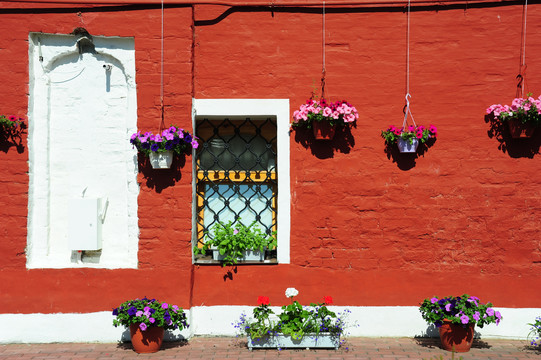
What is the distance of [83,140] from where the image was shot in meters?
5.90

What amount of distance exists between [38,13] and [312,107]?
282cm

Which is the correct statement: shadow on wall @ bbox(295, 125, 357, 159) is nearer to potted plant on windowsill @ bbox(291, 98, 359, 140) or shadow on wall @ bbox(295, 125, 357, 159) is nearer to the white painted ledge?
potted plant on windowsill @ bbox(291, 98, 359, 140)

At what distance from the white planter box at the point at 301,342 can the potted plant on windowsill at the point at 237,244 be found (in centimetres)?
80

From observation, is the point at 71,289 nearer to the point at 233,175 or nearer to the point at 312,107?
the point at 233,175

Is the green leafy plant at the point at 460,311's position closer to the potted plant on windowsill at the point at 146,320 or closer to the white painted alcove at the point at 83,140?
the potted plant on windowsill at the point at 146,320

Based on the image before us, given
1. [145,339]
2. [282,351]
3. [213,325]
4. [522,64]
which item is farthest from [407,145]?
[145,339]

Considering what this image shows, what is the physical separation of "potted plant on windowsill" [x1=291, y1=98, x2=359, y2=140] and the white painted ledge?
1.73m

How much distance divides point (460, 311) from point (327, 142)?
2001 mm

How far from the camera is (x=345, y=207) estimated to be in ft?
19.1

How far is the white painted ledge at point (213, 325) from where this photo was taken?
224 inches

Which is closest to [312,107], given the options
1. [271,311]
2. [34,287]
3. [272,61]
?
[272,61]

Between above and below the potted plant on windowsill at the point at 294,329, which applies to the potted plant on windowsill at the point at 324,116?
above

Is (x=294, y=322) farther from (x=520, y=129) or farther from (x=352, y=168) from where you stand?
(x=520, y=129)

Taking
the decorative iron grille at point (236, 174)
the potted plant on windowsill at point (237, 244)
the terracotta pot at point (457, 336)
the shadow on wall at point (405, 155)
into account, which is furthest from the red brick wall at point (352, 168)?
the terracotta pot at point (457, 336)
